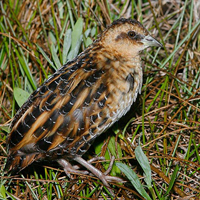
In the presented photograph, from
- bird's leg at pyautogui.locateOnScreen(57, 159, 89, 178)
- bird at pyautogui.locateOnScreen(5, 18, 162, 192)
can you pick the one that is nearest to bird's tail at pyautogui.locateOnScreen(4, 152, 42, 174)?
bird at pyautogui.locateOnScreen(5, 18, 162, 192)

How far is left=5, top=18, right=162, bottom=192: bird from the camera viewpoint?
3.64 m

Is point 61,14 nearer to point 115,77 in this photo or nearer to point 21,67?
point 21,67

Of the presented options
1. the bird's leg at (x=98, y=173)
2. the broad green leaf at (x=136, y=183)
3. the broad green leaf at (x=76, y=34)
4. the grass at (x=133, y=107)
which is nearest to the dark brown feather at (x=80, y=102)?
the bird's leg at (x=98, y=173)

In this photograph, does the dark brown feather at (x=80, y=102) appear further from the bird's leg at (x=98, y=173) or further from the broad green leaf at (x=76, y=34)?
the broad green leaf at (x=76, y=34)

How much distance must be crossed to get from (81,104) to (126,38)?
0.81m

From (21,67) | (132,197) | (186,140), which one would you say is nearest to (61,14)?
(21,67)

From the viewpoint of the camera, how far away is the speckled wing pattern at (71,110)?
3635 mm

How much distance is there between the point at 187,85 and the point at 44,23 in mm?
2026

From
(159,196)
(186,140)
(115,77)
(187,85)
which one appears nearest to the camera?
(159,196)

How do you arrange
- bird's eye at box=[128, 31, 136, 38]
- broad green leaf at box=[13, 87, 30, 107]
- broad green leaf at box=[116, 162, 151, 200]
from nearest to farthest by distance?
broad green leaf at box=[116, 162, 151, 200]
bird's eye at box=[128, 31, 136, 38]
broad green leaf at box=[13, 87, 30, 107]

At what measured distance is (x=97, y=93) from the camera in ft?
12.3

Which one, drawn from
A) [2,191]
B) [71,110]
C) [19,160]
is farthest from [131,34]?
[2,191]

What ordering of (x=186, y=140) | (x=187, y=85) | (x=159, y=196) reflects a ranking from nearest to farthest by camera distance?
(x=159, y=196) → (x=186, y=140) → (x=187, y=85)

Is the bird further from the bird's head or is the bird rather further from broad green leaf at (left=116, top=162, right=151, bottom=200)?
broad green leaf at (left=116, top=162, right=151, bottom=200)
